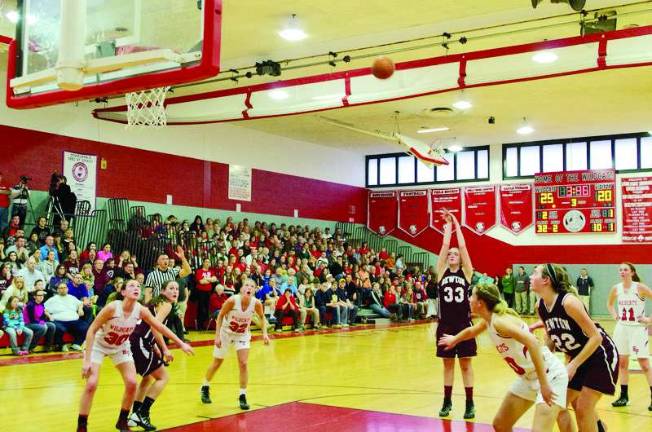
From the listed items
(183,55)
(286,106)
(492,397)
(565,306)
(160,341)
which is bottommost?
(492,397)

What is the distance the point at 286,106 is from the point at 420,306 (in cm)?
1045

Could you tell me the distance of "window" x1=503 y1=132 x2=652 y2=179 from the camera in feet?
78.1

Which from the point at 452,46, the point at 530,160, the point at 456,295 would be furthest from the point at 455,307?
the point at 530,160

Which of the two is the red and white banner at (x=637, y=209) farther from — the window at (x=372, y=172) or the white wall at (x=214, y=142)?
the white wall at (x=214, y=142)

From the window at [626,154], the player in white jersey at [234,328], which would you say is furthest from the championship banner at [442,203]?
the player in white jersey at [234,328]

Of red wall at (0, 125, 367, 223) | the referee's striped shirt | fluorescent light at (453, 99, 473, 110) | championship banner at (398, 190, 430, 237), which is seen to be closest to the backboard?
the referee's striped shirt

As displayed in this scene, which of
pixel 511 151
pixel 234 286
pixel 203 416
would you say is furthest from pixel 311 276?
pixel 203 416

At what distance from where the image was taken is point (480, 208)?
87.1 ft

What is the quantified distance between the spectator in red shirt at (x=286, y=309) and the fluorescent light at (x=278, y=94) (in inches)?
199

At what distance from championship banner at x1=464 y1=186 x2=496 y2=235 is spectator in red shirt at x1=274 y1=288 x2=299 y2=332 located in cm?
1121

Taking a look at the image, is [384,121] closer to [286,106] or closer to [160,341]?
[286,106]

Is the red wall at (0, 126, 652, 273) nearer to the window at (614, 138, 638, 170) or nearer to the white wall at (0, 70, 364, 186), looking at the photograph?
the white wall at (0, 70, 364, 186)

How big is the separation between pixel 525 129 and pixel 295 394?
16722 mm

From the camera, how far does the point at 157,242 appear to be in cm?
1788
